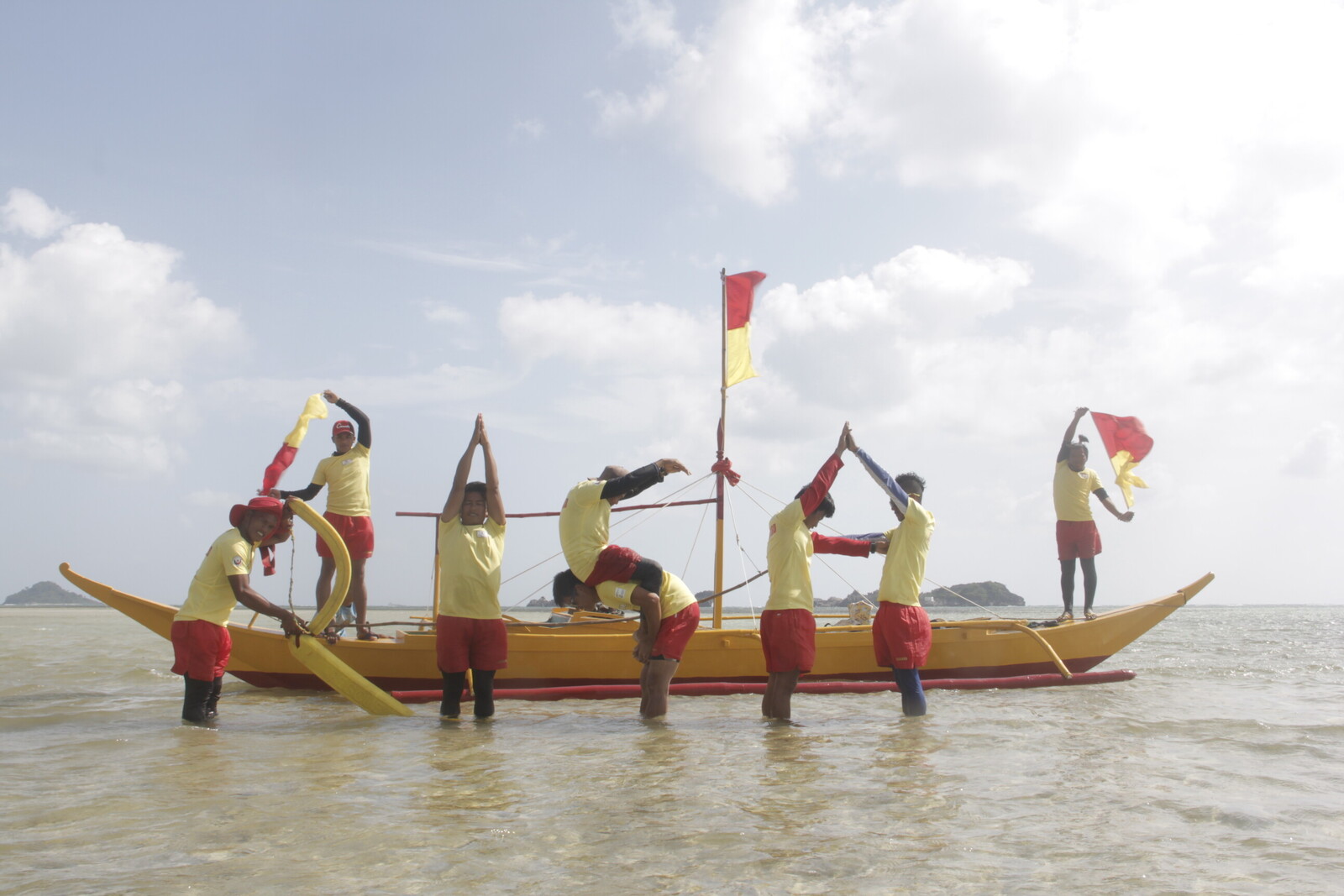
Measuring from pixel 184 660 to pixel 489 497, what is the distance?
2.43 metres

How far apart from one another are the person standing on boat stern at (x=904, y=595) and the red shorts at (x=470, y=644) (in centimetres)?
280

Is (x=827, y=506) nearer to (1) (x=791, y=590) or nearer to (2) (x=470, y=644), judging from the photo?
(1) (x=791, y=590)

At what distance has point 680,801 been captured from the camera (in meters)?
4.16

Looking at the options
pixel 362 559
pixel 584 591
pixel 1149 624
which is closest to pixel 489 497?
pixel 584 591

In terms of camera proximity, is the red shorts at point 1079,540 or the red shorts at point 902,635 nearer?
the red shorts at point 902,635

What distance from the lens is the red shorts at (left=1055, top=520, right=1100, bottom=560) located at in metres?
10.4

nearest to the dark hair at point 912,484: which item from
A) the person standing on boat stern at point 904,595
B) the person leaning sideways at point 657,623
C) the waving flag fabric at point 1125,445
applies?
the person standing on boat stern at point 904,595

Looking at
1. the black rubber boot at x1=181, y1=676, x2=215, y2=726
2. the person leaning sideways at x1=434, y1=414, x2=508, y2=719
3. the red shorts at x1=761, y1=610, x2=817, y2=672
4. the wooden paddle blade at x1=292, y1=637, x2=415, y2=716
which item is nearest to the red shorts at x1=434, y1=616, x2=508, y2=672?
the person leaning sideways at x1=434, y1=414, x2=508, y2=719

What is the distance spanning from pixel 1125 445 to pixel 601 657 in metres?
7.08

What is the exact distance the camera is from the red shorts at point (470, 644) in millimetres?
6492

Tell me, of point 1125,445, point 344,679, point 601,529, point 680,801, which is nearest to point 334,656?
point 344,679

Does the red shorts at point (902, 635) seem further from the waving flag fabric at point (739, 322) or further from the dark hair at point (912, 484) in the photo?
the waving flag fabric at point (739, 322)

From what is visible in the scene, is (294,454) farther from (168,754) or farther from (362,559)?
(168,754)

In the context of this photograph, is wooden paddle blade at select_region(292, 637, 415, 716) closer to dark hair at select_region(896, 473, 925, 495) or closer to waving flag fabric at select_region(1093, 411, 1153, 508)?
dark hair at select_region(896, 473, 925, 495)
